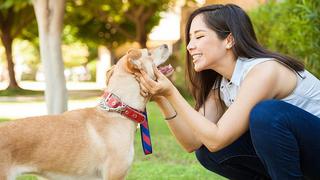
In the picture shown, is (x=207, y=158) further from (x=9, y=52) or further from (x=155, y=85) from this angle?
(x=9, y=52)

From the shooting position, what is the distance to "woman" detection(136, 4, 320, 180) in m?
3.30

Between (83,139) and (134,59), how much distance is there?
664mm

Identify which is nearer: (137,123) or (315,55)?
(137,123)

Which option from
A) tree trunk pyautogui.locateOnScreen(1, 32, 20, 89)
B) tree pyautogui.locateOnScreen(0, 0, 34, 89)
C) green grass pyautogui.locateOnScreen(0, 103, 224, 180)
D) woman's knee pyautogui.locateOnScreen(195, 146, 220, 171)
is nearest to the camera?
woman's knee pyautogui.locateOnScreen(195, 146, 220, 171)

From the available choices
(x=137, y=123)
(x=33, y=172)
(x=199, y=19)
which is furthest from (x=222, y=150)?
(x=33, y=172)

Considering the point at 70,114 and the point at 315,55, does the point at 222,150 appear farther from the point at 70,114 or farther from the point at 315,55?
the point at 315,55

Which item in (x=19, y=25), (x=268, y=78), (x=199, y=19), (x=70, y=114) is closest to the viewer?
(x=268, y=78)

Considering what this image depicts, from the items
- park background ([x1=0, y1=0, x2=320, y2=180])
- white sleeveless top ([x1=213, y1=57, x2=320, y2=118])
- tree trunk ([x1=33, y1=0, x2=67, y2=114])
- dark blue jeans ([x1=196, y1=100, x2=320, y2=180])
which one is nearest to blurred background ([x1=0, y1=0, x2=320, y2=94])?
park background ([x1=0, y1=0, x2=320, y2=180])

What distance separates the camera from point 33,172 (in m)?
3.64

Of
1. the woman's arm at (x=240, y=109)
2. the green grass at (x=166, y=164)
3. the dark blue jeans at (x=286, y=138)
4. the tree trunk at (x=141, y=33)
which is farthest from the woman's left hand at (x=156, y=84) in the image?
the tree trunk at (x=141, y=33)

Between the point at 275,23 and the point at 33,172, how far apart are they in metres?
7.13

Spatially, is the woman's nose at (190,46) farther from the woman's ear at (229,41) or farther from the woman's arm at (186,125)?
the woman's arm at (186,125)

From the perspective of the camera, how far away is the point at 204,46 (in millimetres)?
3541

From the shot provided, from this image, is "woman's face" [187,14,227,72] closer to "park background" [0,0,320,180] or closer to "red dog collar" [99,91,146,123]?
"red dog collar" [99,91,146,123]
